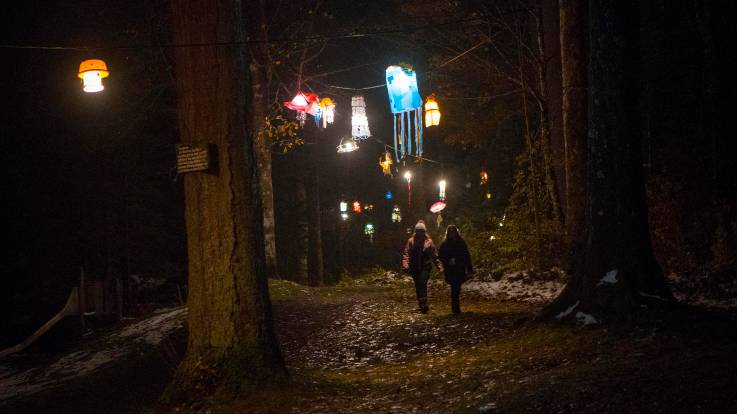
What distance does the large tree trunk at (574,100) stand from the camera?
1024 centimetres

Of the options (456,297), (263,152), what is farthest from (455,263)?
(263,152)

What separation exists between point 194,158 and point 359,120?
41.3 ft

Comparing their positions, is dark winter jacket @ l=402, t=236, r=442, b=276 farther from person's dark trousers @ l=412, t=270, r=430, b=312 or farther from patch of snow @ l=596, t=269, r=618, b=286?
patch of snow @ l=596, t=269, r=618, b=286

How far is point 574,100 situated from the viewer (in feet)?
35.2

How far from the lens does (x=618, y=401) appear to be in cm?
412

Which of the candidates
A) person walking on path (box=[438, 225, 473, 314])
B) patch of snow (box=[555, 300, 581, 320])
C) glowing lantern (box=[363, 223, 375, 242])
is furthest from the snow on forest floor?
glowing lantern (box=[363, 223, 375, 242])

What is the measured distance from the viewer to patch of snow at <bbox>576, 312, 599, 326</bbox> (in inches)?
262

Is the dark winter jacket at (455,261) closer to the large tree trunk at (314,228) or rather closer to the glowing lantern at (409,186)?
the glowing lantern at (409,186)

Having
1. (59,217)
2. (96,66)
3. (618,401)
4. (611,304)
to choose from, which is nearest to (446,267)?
(611,304)

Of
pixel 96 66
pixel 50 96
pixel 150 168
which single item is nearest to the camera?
pixel 96 66

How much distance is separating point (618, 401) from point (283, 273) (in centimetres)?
2912

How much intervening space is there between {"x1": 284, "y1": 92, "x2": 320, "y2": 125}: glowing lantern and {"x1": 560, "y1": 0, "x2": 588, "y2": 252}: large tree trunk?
341 inches

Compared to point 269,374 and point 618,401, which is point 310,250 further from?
point 618,401

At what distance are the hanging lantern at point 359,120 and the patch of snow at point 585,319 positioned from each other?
12070 mm
